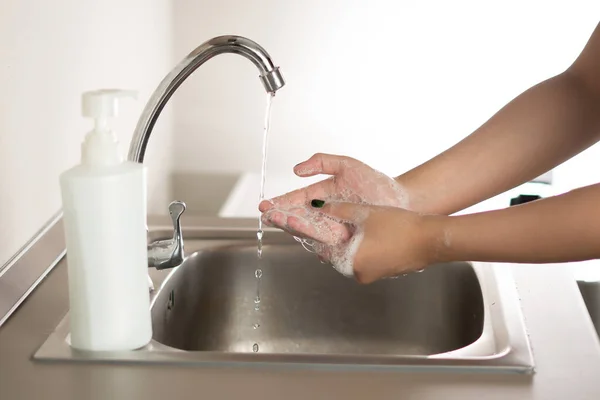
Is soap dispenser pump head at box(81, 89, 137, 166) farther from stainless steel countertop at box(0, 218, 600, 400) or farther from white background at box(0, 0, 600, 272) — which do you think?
white background at box(0, 0, 600, 272)

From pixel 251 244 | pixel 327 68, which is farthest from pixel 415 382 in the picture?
pixel 327 68

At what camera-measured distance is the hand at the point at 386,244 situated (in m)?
0.83

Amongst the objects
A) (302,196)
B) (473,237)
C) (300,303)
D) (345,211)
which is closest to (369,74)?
(300,303)

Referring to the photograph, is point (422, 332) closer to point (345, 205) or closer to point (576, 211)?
point (345, 205)

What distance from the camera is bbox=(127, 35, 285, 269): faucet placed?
0.99m

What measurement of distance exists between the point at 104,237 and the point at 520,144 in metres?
0.53

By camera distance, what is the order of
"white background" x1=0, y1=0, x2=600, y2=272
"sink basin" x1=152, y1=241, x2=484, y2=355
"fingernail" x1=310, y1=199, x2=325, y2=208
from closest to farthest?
1. "fingernail" x1=310, y1=199, x2=325, y2=208
2. "sink basin" x1=152, y1=241, x2=484, y2=355
3. "white background" x1=0, y1=0, x2=600, y2=272

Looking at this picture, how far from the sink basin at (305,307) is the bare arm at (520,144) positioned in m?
0.16

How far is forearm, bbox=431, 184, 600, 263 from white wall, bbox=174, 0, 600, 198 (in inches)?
54.9

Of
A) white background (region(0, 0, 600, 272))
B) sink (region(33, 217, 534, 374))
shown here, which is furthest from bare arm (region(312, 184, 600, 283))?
white background (region(0, 0, 600, 272))

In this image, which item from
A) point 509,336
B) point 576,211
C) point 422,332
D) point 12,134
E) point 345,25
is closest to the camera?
point 576,211

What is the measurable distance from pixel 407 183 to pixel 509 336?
0.25 m

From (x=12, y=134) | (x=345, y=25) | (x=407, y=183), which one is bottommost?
(x=407, y=183)

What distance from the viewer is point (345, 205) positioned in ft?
3.03
